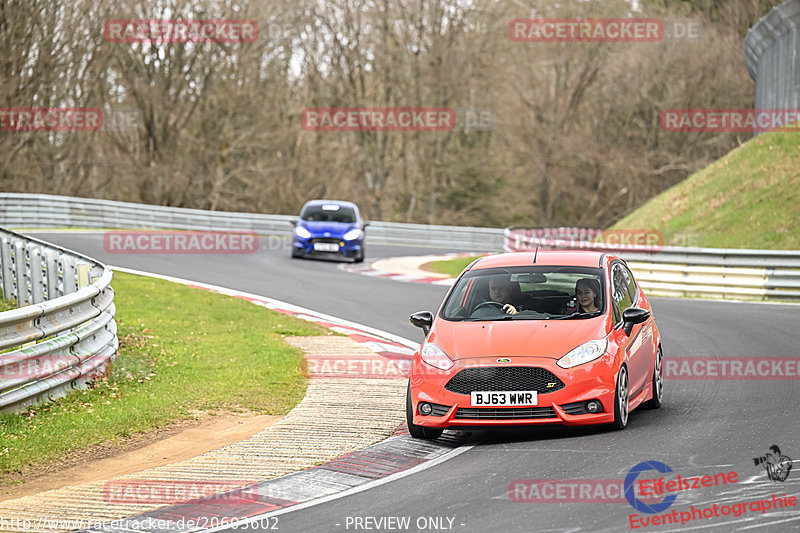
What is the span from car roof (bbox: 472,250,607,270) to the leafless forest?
127ft

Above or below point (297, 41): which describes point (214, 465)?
below

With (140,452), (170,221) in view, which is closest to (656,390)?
(140,452)

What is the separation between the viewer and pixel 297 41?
5684 centimetres

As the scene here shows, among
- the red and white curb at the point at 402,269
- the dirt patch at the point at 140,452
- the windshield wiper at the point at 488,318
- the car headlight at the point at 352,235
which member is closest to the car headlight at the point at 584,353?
the windshield wiper at the point at 488,318

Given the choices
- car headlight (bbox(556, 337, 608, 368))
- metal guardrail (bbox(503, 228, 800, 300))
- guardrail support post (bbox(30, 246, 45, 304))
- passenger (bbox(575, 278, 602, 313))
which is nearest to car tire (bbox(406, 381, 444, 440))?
car headlight (bbox(556, 337, 608, 368))

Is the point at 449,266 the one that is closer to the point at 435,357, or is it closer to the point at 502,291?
the point at 502,291

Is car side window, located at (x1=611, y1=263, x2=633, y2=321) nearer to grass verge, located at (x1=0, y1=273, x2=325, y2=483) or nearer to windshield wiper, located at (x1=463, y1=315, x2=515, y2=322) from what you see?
windshield wiper, located at (x1=463, y1=315, x2=515, y2=322)

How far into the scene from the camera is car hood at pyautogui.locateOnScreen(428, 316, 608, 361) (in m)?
8.90

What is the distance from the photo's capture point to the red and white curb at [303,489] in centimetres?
671

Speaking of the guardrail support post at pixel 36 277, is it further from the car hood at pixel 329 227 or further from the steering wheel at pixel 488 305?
the car hood at pixel 329 227

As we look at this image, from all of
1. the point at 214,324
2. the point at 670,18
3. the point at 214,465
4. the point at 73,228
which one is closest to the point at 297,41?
the point at 670,18

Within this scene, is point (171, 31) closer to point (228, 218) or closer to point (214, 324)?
point (228, 218)

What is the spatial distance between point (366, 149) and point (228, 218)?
2082 centimetres

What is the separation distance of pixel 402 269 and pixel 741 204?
8.98 meters
